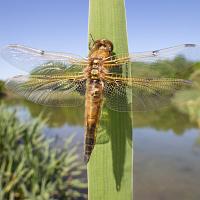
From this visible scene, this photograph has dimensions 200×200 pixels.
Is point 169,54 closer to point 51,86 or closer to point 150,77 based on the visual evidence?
point 150,77

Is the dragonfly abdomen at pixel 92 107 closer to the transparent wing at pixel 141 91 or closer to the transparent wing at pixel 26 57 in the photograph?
the transparent wing at pixel 141 91

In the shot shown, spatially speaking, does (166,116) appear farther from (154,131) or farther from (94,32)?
(94,32)

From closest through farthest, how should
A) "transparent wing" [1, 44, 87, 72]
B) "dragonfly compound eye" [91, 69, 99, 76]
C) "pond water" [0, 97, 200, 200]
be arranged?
"dragonfly compound eye" [91, 69, 99, 76] < "transparent wing" [1, 44, 87, 72] < "pond water" [0, 97, 200, 200]

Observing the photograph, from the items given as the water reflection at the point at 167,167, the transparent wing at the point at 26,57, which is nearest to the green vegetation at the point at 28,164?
the transparent wing at the point at 26,57

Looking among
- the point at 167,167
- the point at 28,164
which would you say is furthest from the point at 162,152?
the point at 28,164

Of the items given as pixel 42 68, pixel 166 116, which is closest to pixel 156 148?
pixel 166 116

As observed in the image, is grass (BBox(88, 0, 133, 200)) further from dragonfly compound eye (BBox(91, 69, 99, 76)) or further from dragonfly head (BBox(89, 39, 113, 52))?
dragonfly compound eye (BBox(91, 69, 99, 76))

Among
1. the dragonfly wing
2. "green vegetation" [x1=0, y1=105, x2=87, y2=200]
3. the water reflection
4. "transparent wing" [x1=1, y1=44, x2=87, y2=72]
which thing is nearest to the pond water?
the water reflection

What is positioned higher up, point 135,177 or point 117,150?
point 117,150
